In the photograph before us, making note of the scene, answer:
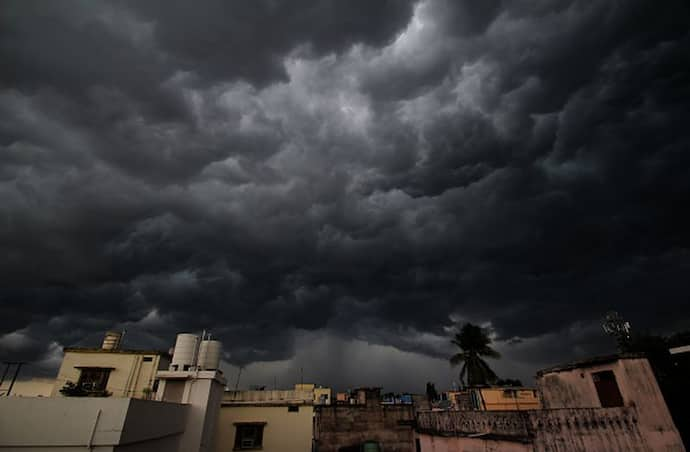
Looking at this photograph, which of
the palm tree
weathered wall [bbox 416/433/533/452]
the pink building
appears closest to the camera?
the pink building

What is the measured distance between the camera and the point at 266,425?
26.5m

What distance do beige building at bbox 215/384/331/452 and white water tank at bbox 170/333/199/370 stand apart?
612cm

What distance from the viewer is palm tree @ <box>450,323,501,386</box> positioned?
171 ft

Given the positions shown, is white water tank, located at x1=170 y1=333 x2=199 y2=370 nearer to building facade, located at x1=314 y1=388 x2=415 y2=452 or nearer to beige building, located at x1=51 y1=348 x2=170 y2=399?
beige building, located at x1=51 y1=348 x2=170 y2=399

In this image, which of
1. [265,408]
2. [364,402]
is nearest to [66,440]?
[265,408]

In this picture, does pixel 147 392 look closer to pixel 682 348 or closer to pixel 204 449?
pixel 204 449

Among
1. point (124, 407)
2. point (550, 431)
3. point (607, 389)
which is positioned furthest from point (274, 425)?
point (607, 389)

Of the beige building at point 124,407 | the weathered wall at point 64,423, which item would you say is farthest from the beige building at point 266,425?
the weathered wall at point 64,423

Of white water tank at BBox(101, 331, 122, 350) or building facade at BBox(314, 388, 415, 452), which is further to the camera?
white water tank at BBox(101, 331, 122, 350)

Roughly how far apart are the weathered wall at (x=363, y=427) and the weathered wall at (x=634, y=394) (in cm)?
1497

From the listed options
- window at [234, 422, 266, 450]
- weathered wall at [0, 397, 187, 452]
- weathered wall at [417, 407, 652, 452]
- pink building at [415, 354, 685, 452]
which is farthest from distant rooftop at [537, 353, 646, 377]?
weathered wall at [0, 397, 187, 452]

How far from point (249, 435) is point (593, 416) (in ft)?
75.2

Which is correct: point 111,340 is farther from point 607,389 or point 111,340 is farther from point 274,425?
point 607,389

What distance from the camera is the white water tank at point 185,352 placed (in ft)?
74.5
